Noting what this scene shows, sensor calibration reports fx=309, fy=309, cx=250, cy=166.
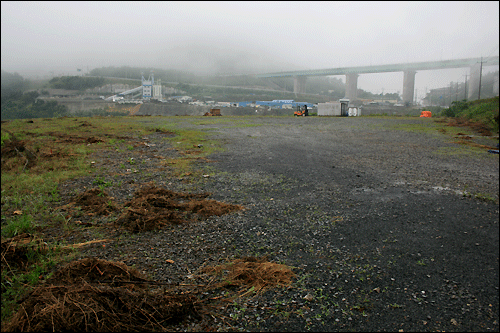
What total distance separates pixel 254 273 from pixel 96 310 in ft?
4.33

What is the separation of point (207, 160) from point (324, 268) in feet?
20.6

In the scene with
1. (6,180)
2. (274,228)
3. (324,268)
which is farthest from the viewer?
(6,180)

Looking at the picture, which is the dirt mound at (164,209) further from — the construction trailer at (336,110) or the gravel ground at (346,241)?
the construction trailer at (336,110)

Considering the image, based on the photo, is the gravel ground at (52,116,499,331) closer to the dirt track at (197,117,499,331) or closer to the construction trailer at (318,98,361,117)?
the dirt track at (197,117,499,331)

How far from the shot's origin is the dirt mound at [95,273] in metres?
2.56

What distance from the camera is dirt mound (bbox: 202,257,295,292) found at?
2648 mm

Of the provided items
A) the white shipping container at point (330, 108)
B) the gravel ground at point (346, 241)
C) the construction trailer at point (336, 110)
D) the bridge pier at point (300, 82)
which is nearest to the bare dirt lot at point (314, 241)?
the gravel ground at point (346, 241)

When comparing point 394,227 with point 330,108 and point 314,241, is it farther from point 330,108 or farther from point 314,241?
point 330,108

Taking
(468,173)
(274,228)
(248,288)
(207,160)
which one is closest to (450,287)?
(248,288)

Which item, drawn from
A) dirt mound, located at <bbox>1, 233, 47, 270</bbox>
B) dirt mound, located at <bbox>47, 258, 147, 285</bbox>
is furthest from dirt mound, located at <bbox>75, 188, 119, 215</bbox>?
dirt mound, located at <bbox>47, 258, 147, 285</bbox>

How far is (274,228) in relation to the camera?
3879 millimetres

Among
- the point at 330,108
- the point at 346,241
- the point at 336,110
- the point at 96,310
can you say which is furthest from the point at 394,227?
the point at 330,108

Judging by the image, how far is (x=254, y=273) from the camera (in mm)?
2766

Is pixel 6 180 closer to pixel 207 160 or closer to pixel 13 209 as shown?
pixel 13 209
